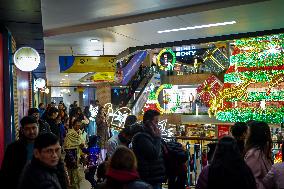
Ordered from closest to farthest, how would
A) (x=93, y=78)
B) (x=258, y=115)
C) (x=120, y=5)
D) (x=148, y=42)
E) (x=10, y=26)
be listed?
(x=120, y=5) < (x=10, y=26) < (x=258, y=115) < (x=148, y=42) < (x=93, y=78)

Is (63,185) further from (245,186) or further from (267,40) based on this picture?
(267,40)

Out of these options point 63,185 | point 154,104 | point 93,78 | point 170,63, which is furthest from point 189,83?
point 63,185

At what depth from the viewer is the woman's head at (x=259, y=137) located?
14.7 feet

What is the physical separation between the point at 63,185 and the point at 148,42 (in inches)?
344

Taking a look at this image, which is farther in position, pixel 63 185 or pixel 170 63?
pixel 170 63

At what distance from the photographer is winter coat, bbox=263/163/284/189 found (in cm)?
376

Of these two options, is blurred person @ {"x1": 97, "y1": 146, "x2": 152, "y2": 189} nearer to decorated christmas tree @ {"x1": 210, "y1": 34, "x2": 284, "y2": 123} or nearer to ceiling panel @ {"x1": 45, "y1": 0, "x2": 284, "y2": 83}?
ceiling panel @ {"x1": 45, "y1": 0, "x2": 284, "y2": 83}

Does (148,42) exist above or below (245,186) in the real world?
above

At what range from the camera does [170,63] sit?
1620 centimetres

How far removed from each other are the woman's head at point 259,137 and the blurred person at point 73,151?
5077 mm

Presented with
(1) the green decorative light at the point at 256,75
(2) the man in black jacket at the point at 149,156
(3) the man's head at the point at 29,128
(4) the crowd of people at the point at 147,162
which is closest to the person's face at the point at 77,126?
(4) the crowd of people at the point at 147,162

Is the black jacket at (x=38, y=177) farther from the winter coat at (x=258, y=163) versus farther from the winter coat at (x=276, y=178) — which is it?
the winter coat at (x=258, y=163)

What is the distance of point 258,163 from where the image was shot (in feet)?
14.3

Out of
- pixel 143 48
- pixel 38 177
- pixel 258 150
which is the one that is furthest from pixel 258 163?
pixel 143 48
